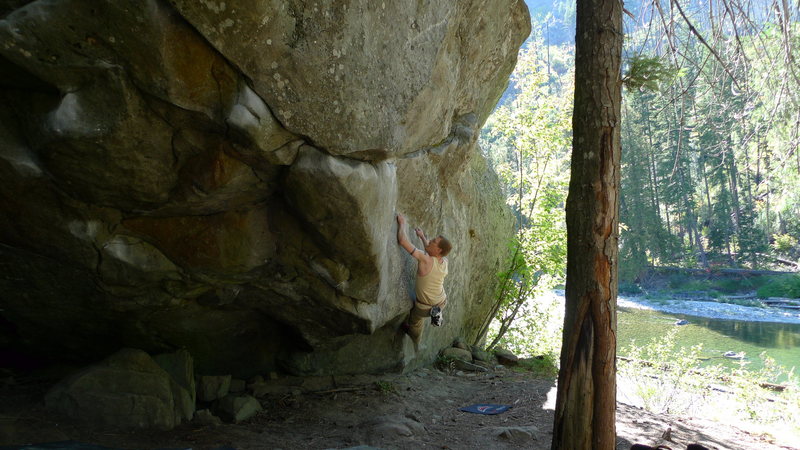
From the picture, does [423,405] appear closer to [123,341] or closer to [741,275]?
[123,341]

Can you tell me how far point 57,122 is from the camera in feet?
12.3

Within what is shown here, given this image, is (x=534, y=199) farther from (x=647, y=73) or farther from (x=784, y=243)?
(x=784, y=243)

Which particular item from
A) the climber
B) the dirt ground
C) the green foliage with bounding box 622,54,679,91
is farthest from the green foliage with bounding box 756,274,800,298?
the green foliage with bounding box 622,54,679,91

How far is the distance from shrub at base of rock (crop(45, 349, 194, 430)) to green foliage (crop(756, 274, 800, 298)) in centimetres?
3478

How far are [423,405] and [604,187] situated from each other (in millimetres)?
3738

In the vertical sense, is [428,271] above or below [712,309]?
above

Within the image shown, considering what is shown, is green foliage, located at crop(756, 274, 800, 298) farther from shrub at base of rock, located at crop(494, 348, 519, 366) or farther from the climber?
the climber

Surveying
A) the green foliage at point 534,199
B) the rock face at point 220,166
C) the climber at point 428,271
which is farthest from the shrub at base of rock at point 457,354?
the green foliage at point 534,199

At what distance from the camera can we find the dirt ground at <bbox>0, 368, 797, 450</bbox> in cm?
483

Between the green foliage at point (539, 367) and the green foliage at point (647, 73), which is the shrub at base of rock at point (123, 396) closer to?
the green foliage at point (647, 73)

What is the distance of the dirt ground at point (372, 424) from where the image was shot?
483cm

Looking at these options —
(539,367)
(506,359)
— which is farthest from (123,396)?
(539,367)

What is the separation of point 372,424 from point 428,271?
5.97 feet

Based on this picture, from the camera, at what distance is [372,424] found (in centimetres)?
577
